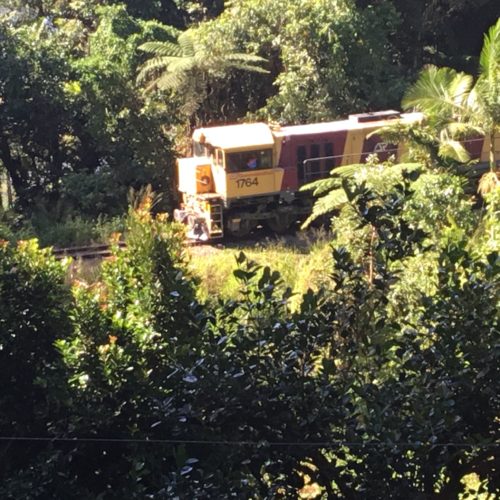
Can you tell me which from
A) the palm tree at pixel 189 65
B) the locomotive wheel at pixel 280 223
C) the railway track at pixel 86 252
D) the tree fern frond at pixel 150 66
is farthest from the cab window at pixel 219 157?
the tree fern frond at pixel 150 66

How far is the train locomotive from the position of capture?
18.4m

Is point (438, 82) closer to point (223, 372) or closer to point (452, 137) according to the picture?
point (452, 137)

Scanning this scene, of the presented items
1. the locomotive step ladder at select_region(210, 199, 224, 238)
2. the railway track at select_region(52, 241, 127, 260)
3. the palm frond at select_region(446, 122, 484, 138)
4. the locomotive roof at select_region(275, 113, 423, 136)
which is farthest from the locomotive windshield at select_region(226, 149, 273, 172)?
the palm frond at select_region(446, 122, 484, 138)

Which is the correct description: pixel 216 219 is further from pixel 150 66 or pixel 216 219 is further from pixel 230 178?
pixel 150 66

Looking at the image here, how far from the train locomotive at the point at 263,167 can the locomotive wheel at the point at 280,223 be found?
22 millimetres

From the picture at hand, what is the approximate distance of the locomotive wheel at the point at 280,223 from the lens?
18969mm

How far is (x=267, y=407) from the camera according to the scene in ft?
15.8

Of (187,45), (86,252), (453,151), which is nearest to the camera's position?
(453,151)

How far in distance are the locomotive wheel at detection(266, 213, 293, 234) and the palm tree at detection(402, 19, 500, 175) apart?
3746 millimetres

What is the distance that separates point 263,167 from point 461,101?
4.57 meters

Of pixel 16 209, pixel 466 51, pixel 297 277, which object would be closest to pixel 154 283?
pixel 297 277

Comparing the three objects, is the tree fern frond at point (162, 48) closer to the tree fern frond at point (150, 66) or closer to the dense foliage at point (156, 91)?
the dense foliage at point (156, 91)

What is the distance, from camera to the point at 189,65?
21422 mm

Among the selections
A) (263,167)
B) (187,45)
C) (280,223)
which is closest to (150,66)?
(187,45)
